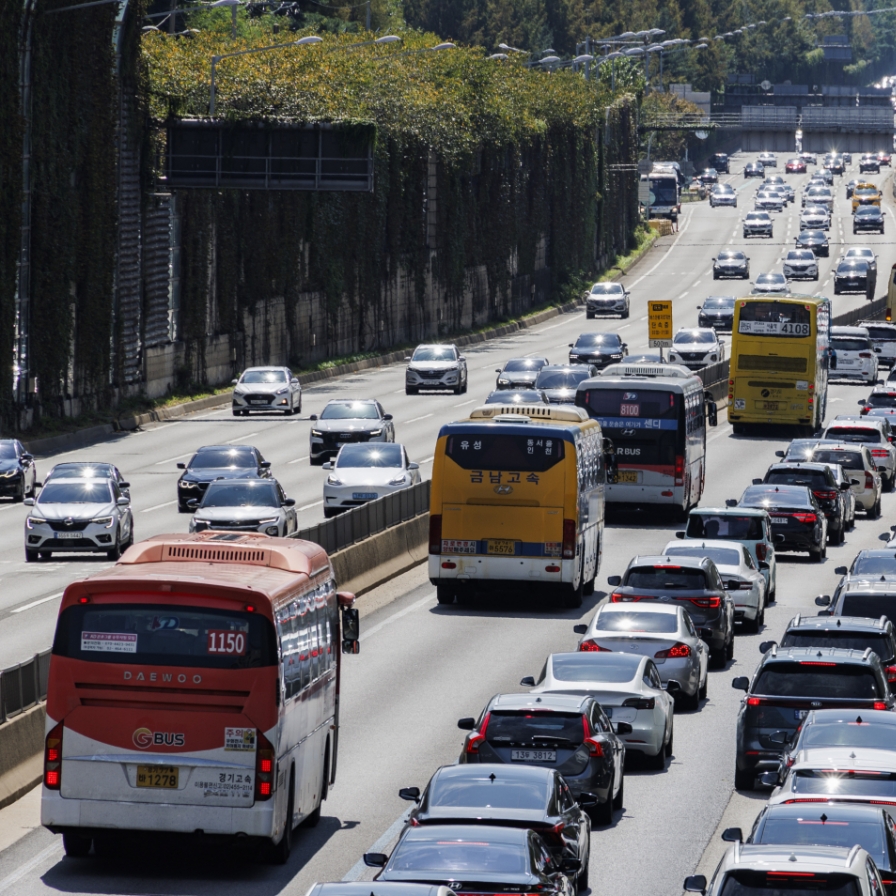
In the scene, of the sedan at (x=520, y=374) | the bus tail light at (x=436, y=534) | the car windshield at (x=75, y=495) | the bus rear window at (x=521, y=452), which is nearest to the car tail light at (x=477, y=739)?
the bus rear window at (x=521, y=452)

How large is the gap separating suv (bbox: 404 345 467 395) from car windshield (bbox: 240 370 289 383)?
5.83 metres

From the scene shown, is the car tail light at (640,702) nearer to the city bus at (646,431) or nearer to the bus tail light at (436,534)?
the bus tail light at (436,534)

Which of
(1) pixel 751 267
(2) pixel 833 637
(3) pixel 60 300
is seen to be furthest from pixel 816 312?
(1) pixel 751 267

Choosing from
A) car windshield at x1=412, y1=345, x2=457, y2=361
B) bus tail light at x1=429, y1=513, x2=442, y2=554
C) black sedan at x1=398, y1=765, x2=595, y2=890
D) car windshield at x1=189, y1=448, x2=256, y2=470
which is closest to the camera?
black sedan at x1=398, y1=765, x2=595, y2=890

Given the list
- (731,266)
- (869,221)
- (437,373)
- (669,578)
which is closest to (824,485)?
(669,578)

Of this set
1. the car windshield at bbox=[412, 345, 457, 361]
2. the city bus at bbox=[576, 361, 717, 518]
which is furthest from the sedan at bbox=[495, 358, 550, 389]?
the city bus at bbox=[576, 361, 717, 518]

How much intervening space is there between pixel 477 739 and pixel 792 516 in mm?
22058

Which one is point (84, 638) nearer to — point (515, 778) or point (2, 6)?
point (515, 778)

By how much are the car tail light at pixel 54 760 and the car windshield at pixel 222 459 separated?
87.0 feet

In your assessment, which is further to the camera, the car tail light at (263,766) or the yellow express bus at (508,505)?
the yellow express bus at (508,505)

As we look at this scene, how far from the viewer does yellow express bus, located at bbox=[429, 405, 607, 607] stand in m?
32.7

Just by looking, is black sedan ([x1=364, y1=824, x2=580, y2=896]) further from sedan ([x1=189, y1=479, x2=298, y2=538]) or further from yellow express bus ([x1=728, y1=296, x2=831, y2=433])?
yellow express bus ([x1=728, y1=296, x2=831, y2=433])

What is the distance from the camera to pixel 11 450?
4603 cm

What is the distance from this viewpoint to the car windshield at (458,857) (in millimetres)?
13500
